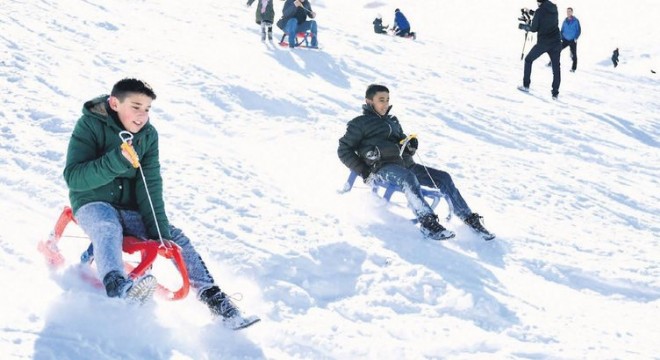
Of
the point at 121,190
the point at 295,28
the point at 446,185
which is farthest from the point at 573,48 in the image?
the point at 121,190

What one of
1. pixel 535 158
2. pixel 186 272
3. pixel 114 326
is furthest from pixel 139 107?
pixel 535 158

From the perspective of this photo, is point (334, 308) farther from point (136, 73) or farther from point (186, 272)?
point (136, 73)

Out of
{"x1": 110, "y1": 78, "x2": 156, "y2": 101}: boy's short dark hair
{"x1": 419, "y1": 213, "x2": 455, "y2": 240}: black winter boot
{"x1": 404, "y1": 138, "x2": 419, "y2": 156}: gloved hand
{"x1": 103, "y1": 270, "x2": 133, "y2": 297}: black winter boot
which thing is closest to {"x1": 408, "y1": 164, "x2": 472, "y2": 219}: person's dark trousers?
{"x1": 404, "y1": 138, "x2": 419, "y2": 156}: gloved hand

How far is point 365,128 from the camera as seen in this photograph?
5.80m

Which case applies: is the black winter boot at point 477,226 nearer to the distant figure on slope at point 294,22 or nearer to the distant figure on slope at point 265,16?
the distant figure on slope at point 294,22

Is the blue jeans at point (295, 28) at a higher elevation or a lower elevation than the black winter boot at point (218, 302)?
higher

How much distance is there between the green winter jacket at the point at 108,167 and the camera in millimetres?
3533

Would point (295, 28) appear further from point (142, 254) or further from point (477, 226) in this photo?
point (142, 254)

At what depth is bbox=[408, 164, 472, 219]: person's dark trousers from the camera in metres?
5.42

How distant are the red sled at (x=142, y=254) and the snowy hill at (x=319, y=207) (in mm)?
92

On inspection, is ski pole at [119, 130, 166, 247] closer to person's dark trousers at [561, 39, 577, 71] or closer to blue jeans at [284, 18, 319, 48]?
blue jeans at [284, 18, 319, 48]

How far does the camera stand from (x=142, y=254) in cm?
378

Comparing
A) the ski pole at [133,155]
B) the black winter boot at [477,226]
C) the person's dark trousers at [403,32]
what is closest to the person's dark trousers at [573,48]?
the person's dark trousers at [403,32]

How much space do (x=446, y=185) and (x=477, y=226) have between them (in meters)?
0.46
